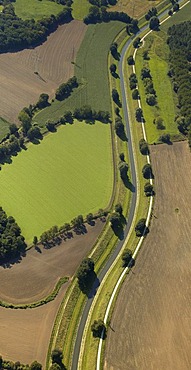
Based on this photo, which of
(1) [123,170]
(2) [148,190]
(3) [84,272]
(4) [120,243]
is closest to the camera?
(3) [84,272]

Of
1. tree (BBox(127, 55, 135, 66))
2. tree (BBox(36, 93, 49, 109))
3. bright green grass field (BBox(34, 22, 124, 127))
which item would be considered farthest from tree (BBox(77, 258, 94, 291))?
tree (BBox(127, 55, 135, 66))

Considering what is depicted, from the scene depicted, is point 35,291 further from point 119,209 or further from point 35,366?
point 119,209

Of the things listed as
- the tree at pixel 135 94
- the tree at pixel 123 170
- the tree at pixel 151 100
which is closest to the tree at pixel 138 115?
the tree at pixel 151 100

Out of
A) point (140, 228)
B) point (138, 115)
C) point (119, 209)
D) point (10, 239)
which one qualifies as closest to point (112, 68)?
point (138, 115)

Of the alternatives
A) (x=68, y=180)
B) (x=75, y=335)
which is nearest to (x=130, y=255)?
(x=75, y=335)

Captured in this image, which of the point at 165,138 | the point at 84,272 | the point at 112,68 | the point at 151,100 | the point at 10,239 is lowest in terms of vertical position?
the point at 84,272
